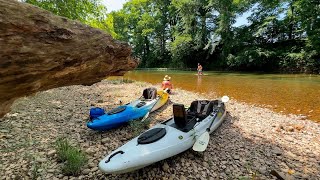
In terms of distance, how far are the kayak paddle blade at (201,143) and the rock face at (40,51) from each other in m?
2.57

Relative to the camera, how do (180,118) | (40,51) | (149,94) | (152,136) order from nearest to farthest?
(40,51) < (152,136) < (180,118) < (149,94)

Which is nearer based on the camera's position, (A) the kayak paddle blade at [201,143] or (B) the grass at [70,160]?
(B) the grass at [70,160]

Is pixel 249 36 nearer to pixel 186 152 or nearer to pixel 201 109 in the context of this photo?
pixel 201 109

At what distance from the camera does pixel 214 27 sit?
1484 inches

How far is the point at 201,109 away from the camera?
275 inches

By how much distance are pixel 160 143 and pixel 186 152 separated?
3.02ft

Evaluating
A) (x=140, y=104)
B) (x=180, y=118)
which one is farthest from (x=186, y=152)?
(x=140, y=104)

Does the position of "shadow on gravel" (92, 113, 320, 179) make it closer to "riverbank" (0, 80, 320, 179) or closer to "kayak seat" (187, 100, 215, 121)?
"riverbank" (0, 80, 320, 179)

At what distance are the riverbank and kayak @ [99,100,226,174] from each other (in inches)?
12.2

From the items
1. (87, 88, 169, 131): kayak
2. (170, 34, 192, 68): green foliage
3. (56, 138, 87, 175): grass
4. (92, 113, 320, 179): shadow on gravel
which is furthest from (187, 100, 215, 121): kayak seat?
(170, 34, 192, 68): green foliage

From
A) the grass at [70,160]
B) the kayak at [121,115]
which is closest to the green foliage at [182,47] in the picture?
the kayak at [121,115]

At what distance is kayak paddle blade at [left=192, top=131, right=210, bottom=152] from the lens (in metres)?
4.75

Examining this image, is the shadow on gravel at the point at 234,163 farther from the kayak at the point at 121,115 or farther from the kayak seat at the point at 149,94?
the kayak seat at the point at 149,94

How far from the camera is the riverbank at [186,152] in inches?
165
